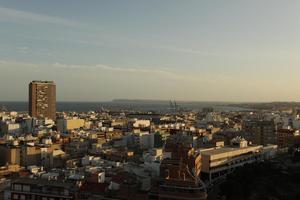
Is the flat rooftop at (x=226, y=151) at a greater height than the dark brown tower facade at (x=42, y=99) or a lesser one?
lesser

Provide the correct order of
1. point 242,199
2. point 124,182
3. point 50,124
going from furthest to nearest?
point 50,124 < point 242,199 < point 124,182

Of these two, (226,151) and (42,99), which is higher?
(42,99)

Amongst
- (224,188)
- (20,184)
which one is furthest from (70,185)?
(224,188)

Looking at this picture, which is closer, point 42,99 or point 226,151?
point 226,151

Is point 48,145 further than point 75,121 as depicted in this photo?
No

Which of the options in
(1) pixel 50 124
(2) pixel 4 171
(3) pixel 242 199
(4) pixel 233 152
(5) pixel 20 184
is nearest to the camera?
(5) pixel 20 184

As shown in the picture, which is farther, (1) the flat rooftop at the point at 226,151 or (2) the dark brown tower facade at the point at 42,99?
(2) the dark brown tower facade at the point at 42,99

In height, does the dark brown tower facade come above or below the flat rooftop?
above

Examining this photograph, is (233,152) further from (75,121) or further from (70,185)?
(75,121)
